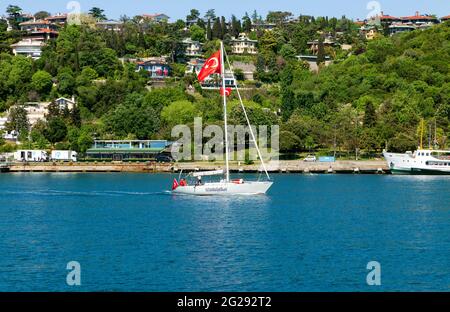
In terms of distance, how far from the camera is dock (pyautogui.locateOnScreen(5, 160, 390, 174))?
3061 inches

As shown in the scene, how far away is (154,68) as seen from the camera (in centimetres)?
11969

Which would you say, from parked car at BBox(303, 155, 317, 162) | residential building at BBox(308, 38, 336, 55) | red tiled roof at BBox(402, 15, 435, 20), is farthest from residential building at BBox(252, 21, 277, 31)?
parked car at BBox(303, 155, 317, 162)

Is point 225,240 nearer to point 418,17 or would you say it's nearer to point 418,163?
point 418,163

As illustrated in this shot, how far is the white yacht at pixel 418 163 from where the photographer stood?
76.9 meters

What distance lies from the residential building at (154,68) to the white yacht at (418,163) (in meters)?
49.0

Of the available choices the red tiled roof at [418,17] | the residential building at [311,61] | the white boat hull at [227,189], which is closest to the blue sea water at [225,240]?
the white boat hull at [227,189]

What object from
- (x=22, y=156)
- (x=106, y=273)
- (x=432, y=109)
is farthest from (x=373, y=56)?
(x=106, y=273)

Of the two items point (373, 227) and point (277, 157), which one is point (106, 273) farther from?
point (277, 157)

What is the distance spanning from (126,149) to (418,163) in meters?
29.1

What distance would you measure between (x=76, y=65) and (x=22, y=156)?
31745 millimetres

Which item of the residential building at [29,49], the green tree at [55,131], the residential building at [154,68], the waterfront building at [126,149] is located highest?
the residential building at [29,49]

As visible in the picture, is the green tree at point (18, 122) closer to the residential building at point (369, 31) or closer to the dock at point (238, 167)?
the dock at point (238, 167)

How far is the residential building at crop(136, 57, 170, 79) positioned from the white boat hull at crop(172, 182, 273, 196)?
70044 mm

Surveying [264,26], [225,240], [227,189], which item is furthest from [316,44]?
[225,240]
